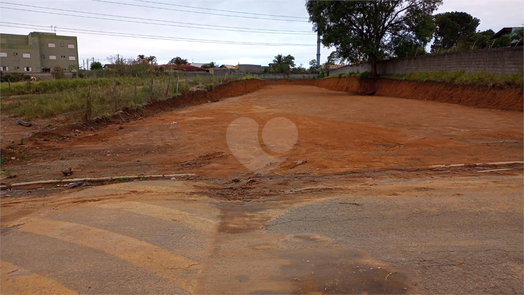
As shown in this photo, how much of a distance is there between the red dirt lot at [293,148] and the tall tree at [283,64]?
72.8 m

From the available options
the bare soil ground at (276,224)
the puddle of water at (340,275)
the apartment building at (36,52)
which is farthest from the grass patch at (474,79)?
the apartment building at (36,52)

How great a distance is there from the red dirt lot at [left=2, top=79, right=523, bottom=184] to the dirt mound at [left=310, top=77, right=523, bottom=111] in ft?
10.9

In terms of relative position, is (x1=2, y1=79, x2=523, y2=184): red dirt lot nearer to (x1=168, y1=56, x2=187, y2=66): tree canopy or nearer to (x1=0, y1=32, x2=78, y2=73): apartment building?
(x1=0, y1=32, x2=78, y2=73): apartment building

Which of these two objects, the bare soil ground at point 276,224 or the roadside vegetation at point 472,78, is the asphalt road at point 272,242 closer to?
the bare soil ground at point 276,224

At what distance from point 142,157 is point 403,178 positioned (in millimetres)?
6342

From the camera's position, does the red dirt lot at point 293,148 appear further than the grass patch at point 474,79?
No

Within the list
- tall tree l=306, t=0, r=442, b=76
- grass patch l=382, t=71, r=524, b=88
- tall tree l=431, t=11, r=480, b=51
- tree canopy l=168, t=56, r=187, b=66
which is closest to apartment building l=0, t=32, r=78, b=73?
tree canopy l=168, t=56, r=187, b=66

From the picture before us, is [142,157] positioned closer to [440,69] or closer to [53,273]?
[53,273]

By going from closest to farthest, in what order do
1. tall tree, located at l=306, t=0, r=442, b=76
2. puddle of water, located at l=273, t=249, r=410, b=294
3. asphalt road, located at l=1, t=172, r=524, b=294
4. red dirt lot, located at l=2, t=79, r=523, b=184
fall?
1. puddle of water, located at l=273, t=249, r=410, b=294
2. asphalt road, located at l=1, t=172, r=524, b=294
3. red dirt lot, located at l=2, t=79, r=523, b=184
4. tall tree, located at l=306, t=0, r=442, b=76

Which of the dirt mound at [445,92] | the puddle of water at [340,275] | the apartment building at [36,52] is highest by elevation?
the apartment building at [36,52]

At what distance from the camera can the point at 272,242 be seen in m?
4.48

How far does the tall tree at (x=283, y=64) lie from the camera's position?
88.0 m

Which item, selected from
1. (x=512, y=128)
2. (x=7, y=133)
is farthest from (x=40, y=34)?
(x=512, y=128)

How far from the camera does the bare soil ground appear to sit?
3633mm
